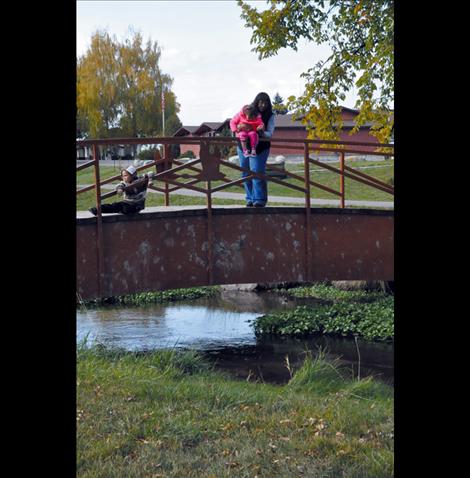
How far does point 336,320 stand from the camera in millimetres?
15016

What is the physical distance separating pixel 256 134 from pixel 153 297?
7.88m

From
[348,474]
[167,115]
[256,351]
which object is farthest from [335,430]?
[167,115]

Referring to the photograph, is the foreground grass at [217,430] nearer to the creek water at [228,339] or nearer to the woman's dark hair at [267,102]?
the creek water at [228,339]

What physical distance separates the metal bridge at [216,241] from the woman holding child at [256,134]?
206mm

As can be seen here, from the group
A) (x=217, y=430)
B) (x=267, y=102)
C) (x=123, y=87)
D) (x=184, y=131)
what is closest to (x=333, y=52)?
(x=267, y=102)

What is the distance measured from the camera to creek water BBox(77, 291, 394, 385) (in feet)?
39.0

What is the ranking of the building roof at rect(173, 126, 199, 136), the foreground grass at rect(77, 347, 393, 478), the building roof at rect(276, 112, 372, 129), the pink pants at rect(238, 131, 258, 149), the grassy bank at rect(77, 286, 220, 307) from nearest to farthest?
the foreground grass at rect(77, 347, 393, 478) < the pink pants at rect(238, 131, 258, 149) < the grassy bank at rect(77, 286, 220, 307) < the building roof at rect(276, 112, 372, 129) < the building roof at rect(173, 126, 199, 136)

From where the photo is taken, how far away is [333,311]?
51.3ft

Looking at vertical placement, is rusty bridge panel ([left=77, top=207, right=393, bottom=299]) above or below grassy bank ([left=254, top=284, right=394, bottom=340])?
above

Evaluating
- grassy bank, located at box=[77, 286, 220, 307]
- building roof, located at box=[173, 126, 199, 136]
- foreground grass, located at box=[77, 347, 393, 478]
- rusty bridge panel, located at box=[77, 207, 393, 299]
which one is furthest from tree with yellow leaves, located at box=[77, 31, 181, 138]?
foreground grass, located at box=[77, 347, 393, 478]

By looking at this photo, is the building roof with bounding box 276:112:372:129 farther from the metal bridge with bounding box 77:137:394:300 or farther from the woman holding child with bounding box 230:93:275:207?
the woman holding child with bounding box 230:93:275:207

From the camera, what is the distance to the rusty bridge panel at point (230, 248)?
9773mm

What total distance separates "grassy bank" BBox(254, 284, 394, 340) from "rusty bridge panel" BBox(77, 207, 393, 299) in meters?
3.13
